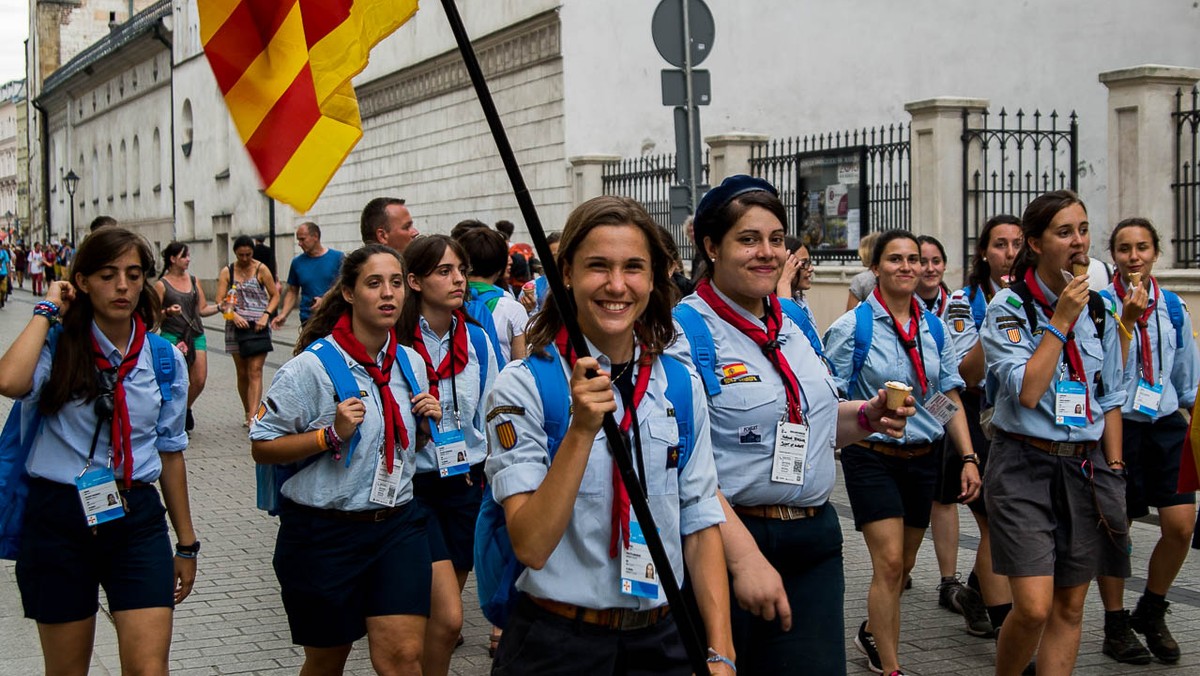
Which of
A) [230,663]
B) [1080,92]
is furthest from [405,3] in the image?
[1080,92]

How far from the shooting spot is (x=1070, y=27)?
2427cm

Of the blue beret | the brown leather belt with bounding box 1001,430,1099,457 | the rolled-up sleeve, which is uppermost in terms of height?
the blue beret

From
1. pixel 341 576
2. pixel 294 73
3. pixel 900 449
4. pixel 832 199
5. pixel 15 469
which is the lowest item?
pixel 341 576

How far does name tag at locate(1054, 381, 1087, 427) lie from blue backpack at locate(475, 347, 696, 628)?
2.47 metres

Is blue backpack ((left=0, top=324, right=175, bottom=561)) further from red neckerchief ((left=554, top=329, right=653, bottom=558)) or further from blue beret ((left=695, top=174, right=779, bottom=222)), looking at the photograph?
red neckerchief ((left=554, top=329, right=653, bottom=558))

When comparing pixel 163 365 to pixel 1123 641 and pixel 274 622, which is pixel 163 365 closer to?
pixel 274 622

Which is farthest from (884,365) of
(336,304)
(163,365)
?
(163,365)

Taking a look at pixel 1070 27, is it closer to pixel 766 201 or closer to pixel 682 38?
pixel 682 38

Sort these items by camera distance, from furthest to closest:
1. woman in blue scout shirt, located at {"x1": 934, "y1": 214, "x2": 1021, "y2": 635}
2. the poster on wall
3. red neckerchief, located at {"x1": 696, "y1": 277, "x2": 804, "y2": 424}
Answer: the poster on wall < woman in blue scout shirt, located at {"x1": 934, "y1": 214, "x2": 1021, "y2": 635} < red neckerchief, located at {"x1": 696, "y1": 277, "x2": 804, "y2": 424}

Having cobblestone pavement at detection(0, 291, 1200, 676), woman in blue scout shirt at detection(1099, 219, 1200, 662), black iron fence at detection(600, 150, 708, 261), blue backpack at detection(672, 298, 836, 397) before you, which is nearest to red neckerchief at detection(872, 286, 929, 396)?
woman in blue scout shirt at detection(1099, 219, 1200, 662)

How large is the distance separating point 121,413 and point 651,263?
7.26 feet

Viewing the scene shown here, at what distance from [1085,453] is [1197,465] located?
15.2 inches

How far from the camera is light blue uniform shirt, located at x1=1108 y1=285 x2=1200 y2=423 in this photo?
258 inches

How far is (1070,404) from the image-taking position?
5453mm
